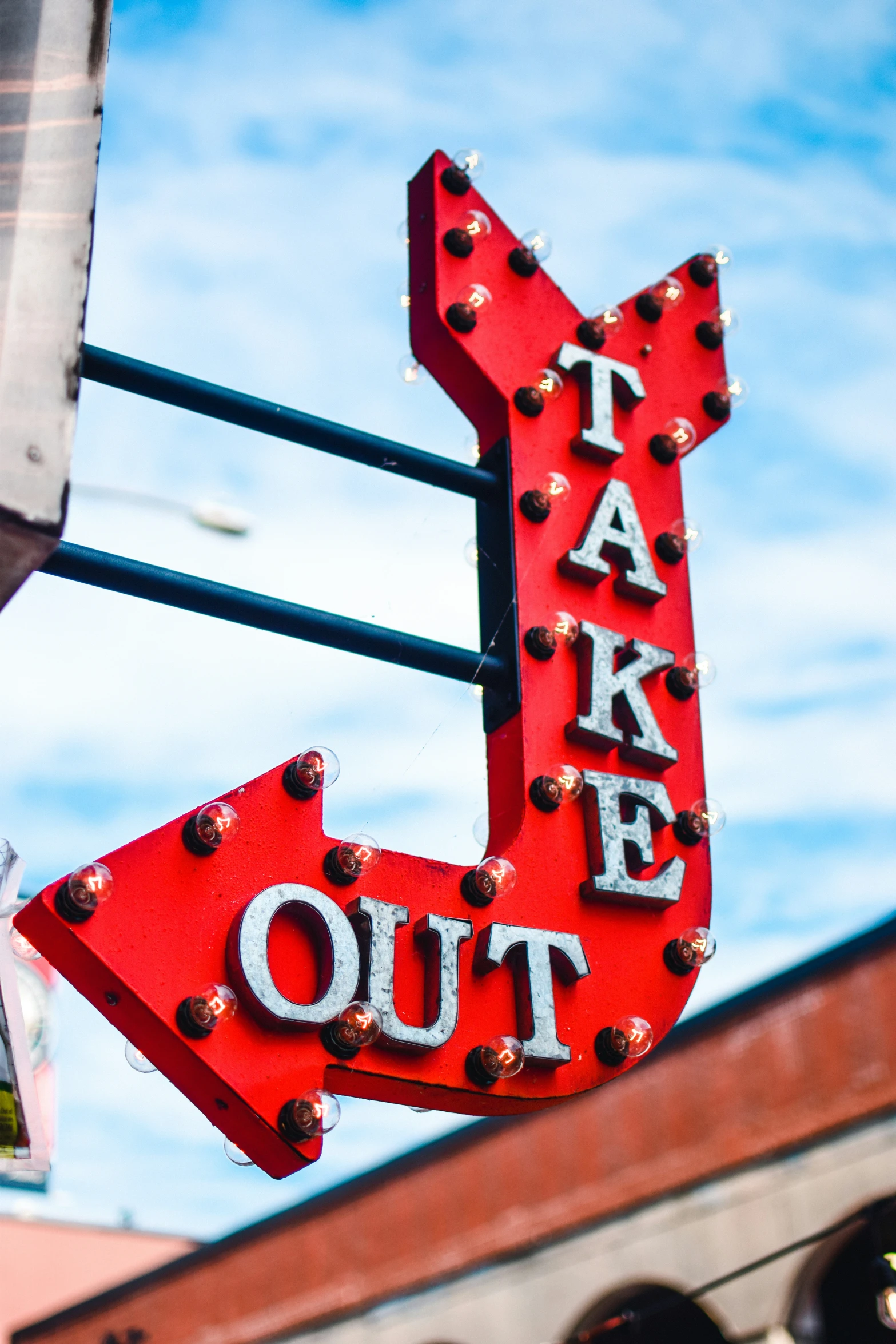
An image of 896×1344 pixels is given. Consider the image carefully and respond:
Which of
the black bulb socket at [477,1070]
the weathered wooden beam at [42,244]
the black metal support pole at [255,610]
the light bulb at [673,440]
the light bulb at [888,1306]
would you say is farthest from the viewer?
the light bulb at [888,1306]

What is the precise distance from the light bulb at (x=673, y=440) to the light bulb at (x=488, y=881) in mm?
1865

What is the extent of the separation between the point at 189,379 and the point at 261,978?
4.88ft

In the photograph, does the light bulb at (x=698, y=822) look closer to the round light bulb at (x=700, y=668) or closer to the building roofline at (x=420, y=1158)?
the round light bulb at (x=700, y=668)

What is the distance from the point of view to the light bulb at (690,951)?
175 inches

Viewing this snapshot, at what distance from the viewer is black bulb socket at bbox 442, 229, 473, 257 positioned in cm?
519

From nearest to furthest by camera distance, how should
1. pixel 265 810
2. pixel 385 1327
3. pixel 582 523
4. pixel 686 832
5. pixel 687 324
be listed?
pixel 265 810, pixel 686 832, pixel 582 523, pixel 687 324, pixel 385 1327

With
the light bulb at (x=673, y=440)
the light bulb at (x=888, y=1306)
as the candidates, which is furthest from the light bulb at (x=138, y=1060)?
the light bulb at (x=888, y=1306)

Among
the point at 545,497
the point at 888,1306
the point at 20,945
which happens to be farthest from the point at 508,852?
the point at 888,1306

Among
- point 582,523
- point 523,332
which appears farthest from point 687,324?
point 582,523

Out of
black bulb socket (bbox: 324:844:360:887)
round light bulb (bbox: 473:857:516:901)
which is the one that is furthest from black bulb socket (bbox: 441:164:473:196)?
black bulb socket (bbox: 324:844:360:887)

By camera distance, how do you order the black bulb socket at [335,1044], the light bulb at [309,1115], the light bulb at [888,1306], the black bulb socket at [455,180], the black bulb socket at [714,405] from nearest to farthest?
the light bulb at [309,1115], the black bulb socket at [335,1044], the black bulb socket at [455,180], the black bulb socket at [714,405], the light bulb at [888,1306]

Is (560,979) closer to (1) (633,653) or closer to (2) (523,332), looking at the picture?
(1) (633,653)

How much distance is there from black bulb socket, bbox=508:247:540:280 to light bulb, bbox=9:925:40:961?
9.69ft

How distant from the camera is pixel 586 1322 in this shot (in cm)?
1205
